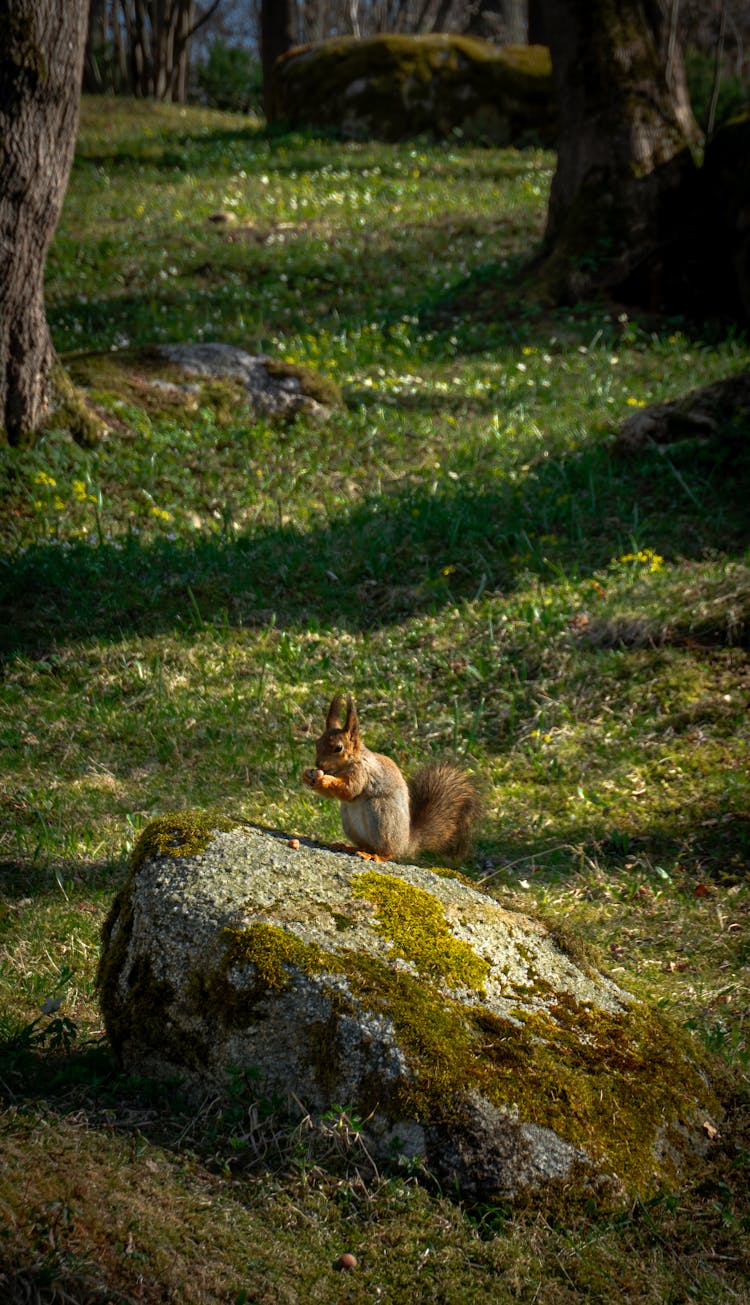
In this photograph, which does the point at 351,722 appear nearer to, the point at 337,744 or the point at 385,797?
the point at 337,744

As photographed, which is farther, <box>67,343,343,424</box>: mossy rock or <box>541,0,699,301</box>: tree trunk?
<box>541,0,699,301</box>: tree trunk

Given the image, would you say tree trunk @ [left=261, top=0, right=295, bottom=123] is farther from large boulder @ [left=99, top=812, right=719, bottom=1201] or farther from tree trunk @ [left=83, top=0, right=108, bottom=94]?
large boulder @ [left=99, top=812, right=719, bottom=1201]

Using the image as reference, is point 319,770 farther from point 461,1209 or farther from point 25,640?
point 25,640

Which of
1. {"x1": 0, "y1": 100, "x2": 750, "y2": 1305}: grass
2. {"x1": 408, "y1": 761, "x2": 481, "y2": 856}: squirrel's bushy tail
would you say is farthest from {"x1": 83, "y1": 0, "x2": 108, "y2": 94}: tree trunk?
{"x1": 408, "y1": 761, "x2": 481, "y2": 856}: squirrel's bushy tail

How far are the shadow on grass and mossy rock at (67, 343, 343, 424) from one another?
159 centimetres

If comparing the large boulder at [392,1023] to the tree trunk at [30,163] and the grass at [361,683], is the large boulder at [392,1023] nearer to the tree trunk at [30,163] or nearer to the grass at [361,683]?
the grass at [361,683]

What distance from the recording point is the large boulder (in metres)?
2.97

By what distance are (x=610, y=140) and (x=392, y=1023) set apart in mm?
10777

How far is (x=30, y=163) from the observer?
772 centimetres

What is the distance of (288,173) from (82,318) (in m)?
6.38

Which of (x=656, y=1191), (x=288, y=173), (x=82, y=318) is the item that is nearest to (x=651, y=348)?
(x=82, y=318)

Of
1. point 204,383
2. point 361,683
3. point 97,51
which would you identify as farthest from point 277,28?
point 361,683

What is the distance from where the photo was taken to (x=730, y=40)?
25.2 m

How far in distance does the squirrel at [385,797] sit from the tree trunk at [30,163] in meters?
5.08
